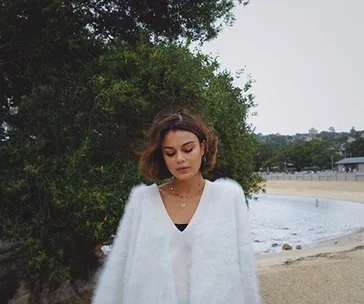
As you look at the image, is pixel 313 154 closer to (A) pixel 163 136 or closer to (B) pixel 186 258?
(A) pixel 163 136

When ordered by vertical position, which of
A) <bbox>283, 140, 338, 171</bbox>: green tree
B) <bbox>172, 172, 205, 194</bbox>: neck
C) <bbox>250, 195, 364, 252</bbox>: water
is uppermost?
<bbox>283, 140, 338, 171</bbox>: green tree

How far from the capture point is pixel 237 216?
2229mm

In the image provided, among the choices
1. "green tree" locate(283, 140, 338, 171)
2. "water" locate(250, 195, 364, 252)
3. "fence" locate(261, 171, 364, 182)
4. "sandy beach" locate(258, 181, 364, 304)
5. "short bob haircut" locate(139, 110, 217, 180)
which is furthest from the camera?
→ "green tree" locate(283, 140, 338, 171)

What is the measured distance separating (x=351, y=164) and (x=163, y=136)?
263 feet

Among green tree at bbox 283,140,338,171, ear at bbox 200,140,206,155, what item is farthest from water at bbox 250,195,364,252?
green tree at bbox 283,140,338,171

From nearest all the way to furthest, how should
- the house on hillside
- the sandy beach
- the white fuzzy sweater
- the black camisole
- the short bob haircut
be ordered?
the white fuzzy sweater < the black camisole < the short bob haircut < the sandy beach < the house on hillside

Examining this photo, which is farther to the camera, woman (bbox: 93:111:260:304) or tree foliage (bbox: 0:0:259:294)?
tree foliage (bbox: 0:0:259:294)

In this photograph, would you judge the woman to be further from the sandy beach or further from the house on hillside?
the house on hillside

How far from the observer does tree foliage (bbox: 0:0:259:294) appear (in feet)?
12.9

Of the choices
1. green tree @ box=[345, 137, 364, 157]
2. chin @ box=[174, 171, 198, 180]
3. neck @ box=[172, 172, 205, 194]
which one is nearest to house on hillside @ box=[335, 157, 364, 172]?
green tree @ box=[345, 137, 364, 157]

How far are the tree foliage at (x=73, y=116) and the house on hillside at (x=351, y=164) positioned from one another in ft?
246

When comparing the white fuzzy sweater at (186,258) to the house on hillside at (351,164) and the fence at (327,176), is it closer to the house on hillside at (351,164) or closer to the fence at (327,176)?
the fence at (327,176)

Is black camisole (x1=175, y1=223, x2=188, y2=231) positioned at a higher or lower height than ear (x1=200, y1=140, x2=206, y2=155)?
lower

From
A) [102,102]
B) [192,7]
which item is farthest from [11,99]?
[192,7]
